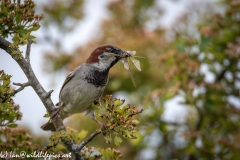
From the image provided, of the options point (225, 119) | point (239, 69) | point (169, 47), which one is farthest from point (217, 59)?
point (169, 47)

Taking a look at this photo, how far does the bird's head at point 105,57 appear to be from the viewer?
150 inches

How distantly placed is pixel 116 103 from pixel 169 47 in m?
3.78

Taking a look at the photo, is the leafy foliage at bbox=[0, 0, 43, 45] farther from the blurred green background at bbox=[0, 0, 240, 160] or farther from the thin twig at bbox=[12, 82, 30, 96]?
the blurred green background at bbox=[0, 0, 240, 160]

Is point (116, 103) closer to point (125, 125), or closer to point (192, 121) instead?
point (125, 125)

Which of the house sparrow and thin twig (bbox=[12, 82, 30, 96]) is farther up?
the house sparrow

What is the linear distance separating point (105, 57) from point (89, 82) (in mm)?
265

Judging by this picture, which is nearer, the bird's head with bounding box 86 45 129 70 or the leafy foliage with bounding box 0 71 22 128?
the leafy foliage with bounding box 0 71 22 128

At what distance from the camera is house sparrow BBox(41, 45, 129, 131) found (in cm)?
390

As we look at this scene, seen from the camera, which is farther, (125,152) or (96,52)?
(125,152)

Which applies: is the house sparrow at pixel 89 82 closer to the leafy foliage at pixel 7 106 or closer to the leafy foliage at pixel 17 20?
the leafy foliage at pixel 7 106

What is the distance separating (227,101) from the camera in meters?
5.14

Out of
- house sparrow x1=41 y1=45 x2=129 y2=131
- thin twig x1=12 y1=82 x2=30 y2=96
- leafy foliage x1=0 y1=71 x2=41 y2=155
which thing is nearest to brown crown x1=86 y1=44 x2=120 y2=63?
house sparrow x1=41 y1=45 x2=129 y2=131

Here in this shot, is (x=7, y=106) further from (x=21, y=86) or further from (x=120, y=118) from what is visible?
(x=120, y=118)

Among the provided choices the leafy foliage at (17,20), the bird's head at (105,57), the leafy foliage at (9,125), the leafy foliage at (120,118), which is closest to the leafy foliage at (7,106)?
the leafy foliage at (9,125)
